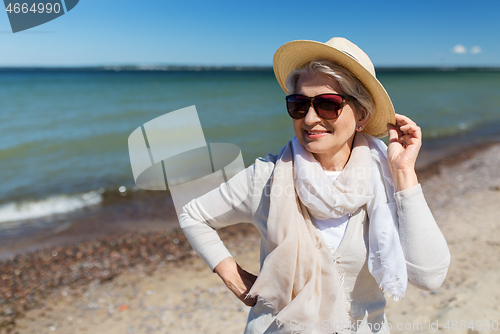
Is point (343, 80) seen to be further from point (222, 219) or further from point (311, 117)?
point (222, 219)

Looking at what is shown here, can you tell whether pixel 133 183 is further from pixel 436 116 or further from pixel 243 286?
pixel 436 116

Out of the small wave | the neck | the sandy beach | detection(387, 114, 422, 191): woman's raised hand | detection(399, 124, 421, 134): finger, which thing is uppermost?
detection(399, 124, 421, 134): finger

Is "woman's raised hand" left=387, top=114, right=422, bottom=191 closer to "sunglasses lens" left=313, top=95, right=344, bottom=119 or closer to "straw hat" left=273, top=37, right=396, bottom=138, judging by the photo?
"straw hat" left=273, top=37, right=396, bottom=138

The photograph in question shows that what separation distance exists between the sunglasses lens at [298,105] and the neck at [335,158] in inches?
10.1

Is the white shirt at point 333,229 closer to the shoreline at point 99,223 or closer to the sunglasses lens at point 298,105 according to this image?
the sunglasses lens at point 298,105

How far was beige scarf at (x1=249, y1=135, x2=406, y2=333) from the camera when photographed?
1725 mm

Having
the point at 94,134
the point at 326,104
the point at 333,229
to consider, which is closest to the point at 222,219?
the point at 333,229

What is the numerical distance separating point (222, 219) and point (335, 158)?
687 mm

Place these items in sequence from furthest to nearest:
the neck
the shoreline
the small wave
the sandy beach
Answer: the small wave → the shoreline → the sandy beach → the neck

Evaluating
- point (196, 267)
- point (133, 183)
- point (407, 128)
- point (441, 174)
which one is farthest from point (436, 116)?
point (407, 128)

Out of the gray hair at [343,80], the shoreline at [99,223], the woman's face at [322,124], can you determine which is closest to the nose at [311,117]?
the woman's face at [322,124]

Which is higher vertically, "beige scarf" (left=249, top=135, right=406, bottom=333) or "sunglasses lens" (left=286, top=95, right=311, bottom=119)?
"sunglasses lens" (left=286, top=95, right=311, bottom=119)

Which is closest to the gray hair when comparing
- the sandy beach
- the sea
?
the sandy beach

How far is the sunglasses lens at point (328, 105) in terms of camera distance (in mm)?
1784
